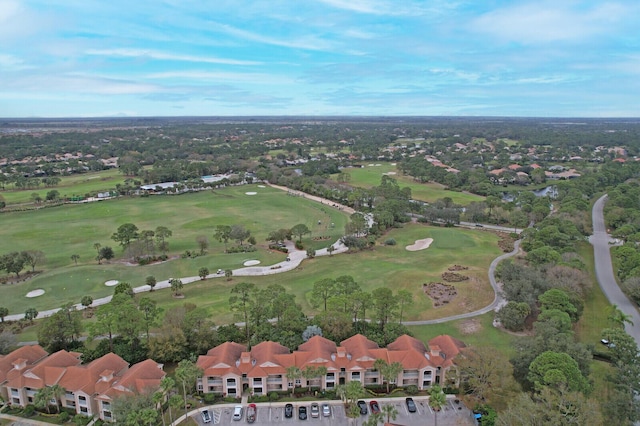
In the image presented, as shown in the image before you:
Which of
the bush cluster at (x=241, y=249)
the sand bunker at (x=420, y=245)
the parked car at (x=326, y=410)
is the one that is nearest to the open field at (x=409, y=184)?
the sand bunker at (x=420, y=245)

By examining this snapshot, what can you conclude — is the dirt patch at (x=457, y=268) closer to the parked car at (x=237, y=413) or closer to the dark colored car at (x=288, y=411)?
the dark colored car at (x=288, y=411)

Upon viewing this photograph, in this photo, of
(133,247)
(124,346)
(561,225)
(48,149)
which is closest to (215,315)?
(124,346)

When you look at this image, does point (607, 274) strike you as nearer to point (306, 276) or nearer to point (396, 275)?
point (396, 275)

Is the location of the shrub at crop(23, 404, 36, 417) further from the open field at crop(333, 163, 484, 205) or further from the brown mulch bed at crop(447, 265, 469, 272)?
the open field at crop(333, 163, 484, 205)

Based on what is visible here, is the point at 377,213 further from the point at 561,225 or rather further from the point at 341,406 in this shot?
the point at 341,406

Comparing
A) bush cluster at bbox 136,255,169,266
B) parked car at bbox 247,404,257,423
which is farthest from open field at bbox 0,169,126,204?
parked car at bbox 247,404,257,423
